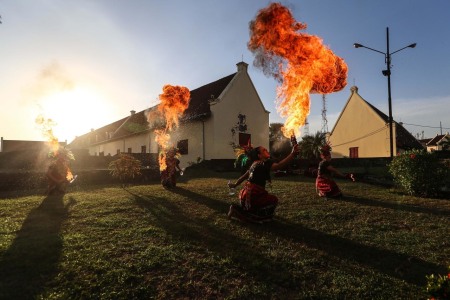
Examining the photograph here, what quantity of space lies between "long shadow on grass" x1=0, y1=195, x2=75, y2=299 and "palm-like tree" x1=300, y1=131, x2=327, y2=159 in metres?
30.9

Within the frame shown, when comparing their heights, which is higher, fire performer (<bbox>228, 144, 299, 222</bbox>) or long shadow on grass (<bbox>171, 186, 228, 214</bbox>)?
fire performer (<bbox>228, 144, 299, 222</bbox>)

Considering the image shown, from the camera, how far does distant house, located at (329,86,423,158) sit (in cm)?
3200

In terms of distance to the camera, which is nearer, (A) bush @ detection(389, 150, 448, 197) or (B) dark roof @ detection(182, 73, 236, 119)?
(A) bush @ detection(389, 150, 448, 197)

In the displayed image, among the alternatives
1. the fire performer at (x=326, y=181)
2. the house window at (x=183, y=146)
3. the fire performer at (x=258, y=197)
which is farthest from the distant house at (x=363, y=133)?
the fire performer at (x=258, y=197)

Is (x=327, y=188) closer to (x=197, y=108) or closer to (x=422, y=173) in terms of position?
(x=422, y=173)

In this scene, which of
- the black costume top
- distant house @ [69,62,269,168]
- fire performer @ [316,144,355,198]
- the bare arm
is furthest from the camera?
distant house @ [69,62,269,168]

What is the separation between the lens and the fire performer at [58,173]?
41.3 ft

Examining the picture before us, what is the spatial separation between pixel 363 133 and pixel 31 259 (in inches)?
1355

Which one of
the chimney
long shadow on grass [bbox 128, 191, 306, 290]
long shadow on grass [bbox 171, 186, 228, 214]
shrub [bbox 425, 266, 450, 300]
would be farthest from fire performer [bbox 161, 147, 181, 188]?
the chimney

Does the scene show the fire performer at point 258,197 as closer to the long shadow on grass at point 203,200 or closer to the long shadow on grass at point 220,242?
the long shadow on grass at point 220,242

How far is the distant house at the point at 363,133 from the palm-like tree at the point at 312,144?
1.56 m

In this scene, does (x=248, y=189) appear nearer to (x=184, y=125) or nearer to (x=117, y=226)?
(x=117, y=226)

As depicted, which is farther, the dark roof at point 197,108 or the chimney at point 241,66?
the chimney at point 241,66

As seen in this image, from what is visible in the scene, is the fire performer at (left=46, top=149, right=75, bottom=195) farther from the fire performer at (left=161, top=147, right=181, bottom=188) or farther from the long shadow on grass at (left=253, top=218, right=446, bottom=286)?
the long shadow on grass at (left=253, top=218, right=446, bottom=286)
